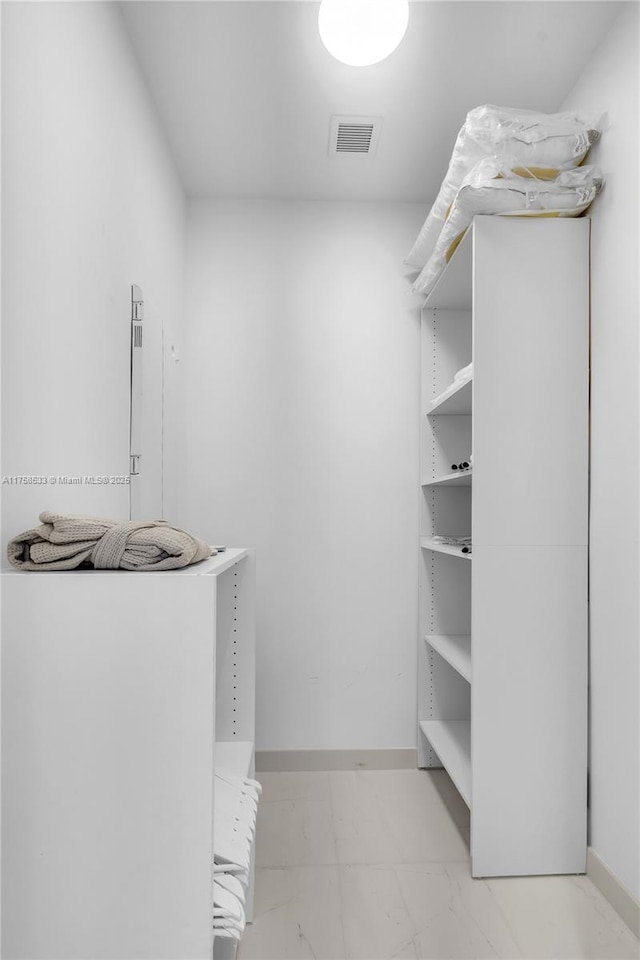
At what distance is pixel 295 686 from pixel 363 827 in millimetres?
672

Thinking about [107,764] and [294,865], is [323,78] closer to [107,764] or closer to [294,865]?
[107,764]

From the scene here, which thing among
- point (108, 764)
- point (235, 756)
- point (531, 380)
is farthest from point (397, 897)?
point (531, 380)

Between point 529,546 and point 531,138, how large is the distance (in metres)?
1.19

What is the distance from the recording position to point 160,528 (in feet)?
3.60

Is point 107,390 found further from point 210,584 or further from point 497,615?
point 497,615

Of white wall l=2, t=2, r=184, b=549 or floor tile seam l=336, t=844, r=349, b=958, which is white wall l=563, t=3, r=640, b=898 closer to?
floor tile seam l=336, t=844, r=349, b=958

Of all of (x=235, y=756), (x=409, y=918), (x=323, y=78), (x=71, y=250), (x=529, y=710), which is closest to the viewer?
(x=71, y=250)

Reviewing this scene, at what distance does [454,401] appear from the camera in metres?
2.44

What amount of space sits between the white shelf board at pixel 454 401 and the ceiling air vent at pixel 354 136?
37.3 inches

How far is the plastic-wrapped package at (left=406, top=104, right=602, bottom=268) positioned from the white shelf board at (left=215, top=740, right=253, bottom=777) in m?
1.79

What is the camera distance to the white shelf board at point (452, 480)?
2.20 m

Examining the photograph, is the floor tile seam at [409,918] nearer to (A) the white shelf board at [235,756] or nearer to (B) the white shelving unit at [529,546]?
(B) the white shelving unit at [529,546]

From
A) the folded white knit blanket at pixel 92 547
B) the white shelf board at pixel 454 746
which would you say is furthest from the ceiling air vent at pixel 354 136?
the white shelf board at pixel 454 746

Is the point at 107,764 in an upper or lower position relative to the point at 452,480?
lower
